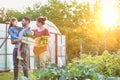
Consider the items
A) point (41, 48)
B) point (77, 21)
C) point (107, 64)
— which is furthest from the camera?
point (77, 21)

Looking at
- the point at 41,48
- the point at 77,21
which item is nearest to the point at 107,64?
the point at 41,48

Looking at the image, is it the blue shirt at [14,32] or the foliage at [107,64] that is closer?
the foliage at [107,64]

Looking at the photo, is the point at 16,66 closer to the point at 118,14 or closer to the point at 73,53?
the point at 73,53

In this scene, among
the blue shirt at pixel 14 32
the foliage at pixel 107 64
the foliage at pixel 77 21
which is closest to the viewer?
the foliage at pixel 107 64

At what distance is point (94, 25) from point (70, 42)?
802 centimetres

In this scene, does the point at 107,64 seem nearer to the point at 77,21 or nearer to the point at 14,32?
the point at 14,32

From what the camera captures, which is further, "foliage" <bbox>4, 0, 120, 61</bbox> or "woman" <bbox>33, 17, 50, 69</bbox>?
"foliage" <bbox>4, 0, 120, 61</bbox>

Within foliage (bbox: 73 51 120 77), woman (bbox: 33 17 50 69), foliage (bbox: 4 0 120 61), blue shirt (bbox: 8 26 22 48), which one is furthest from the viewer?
foliage (bbox: 4 0 120 61)

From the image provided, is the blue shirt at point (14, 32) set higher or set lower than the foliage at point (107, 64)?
higher

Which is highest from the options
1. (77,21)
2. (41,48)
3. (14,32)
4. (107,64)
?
(77,21)

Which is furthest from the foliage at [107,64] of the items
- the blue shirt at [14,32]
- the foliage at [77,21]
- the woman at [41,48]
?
the foliage at [77,21]

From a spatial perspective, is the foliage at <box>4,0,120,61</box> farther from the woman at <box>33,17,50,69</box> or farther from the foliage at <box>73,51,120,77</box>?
the foliage at <box>73,51,120,77</box>

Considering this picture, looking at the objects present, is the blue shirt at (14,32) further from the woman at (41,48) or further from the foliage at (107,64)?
the foliage at (107,64)

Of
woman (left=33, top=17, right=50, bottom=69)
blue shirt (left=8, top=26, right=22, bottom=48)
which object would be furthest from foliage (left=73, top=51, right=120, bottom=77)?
blue shirt (left=8, top=26, right=22, bottom=48)
